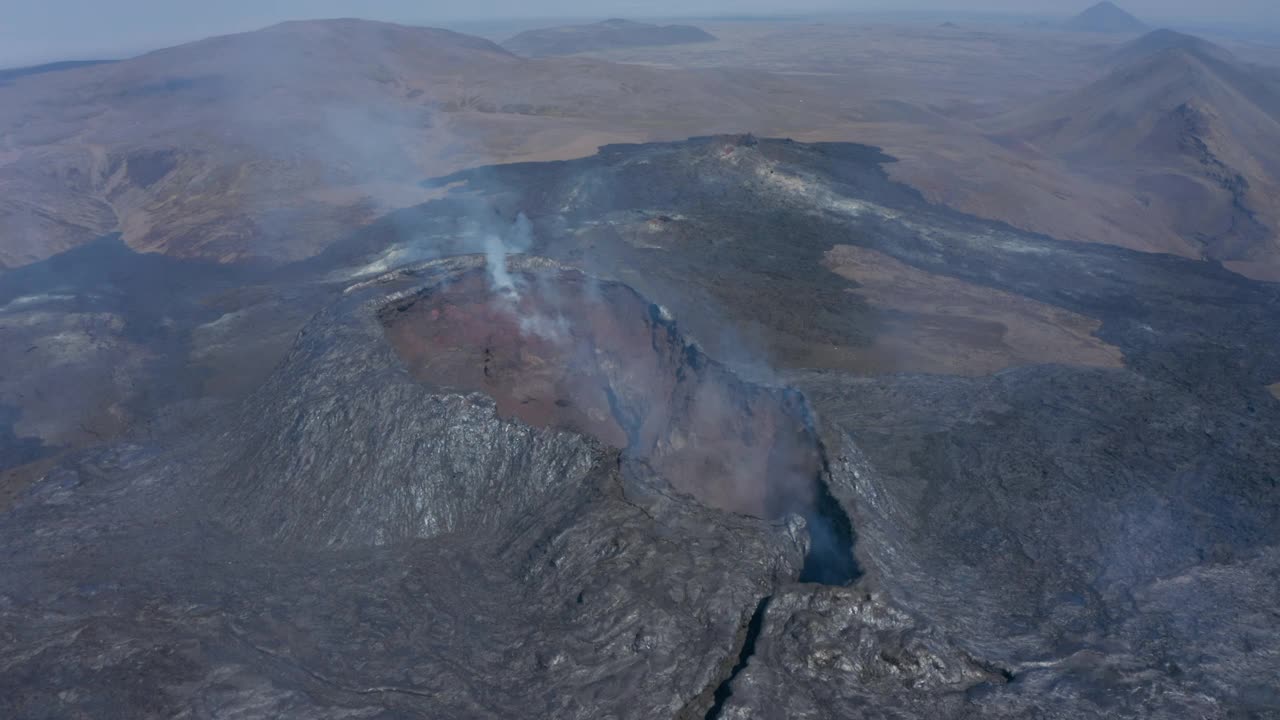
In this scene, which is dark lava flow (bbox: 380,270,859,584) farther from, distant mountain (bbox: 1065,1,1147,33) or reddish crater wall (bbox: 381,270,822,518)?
distant mountain (bbox: 1065,1,1147,33)

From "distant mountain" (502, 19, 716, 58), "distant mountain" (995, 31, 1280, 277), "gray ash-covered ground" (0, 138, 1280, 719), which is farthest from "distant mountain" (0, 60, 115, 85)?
"distant mountain" (995, 31, 1280, 277)

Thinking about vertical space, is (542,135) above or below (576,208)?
above

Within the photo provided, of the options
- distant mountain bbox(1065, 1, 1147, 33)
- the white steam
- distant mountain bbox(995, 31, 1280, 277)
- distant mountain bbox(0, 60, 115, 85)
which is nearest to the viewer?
the white steam

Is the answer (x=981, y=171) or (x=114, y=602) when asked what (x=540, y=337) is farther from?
(x=981, y=171)

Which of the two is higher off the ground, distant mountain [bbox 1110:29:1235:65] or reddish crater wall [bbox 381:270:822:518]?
distant mountain [bbox 1110:29:1235:65]

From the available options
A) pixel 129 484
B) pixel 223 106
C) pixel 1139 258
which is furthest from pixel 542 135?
pixel 129 484

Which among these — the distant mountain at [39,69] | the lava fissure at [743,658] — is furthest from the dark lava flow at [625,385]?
the distant mountain at [39,69]
